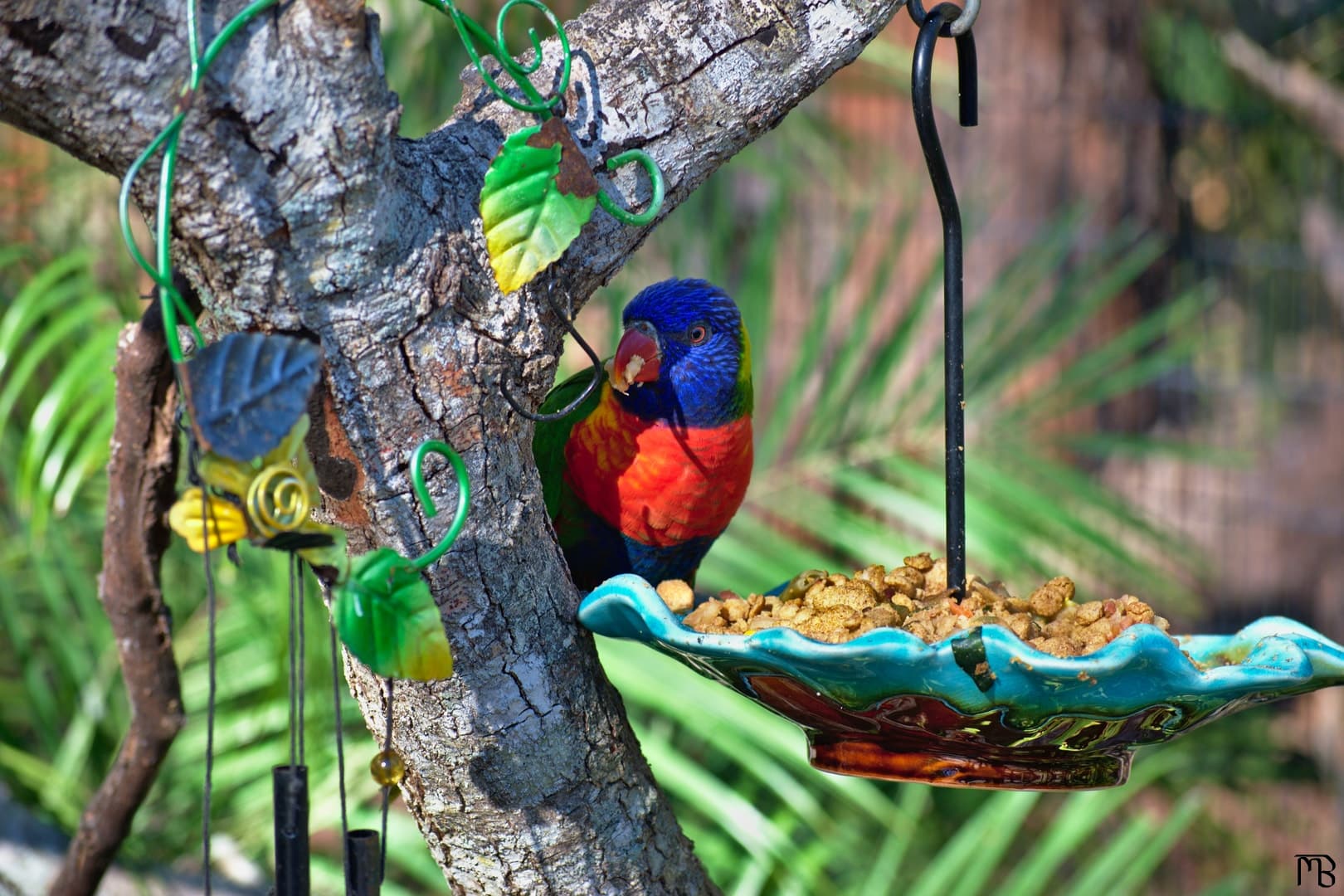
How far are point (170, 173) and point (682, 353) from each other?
50cm

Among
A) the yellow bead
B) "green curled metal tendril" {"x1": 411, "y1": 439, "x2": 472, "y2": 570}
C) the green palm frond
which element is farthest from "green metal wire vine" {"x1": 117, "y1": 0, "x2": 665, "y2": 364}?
the green palm frond

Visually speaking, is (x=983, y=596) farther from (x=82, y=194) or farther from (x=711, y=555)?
(x=82, y=194)

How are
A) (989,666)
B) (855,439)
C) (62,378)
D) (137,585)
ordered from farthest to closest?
(855,439) → (62,378) → (137,585) → (989,666)

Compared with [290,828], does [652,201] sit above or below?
above

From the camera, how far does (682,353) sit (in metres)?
0.95

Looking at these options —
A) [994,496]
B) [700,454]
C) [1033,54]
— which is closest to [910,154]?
[1033,54]

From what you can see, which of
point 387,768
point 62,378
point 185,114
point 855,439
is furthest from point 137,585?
point 855,439

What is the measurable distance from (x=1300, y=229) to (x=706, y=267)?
6.14 feet

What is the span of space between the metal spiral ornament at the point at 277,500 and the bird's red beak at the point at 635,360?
0.43m

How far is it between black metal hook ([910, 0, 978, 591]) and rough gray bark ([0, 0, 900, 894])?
5 cm

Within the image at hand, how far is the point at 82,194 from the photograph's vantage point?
1.78m

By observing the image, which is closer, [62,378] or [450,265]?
[450,265]

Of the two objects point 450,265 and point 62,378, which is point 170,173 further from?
point 62,378

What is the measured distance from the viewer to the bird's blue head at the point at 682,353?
3.08 feet
